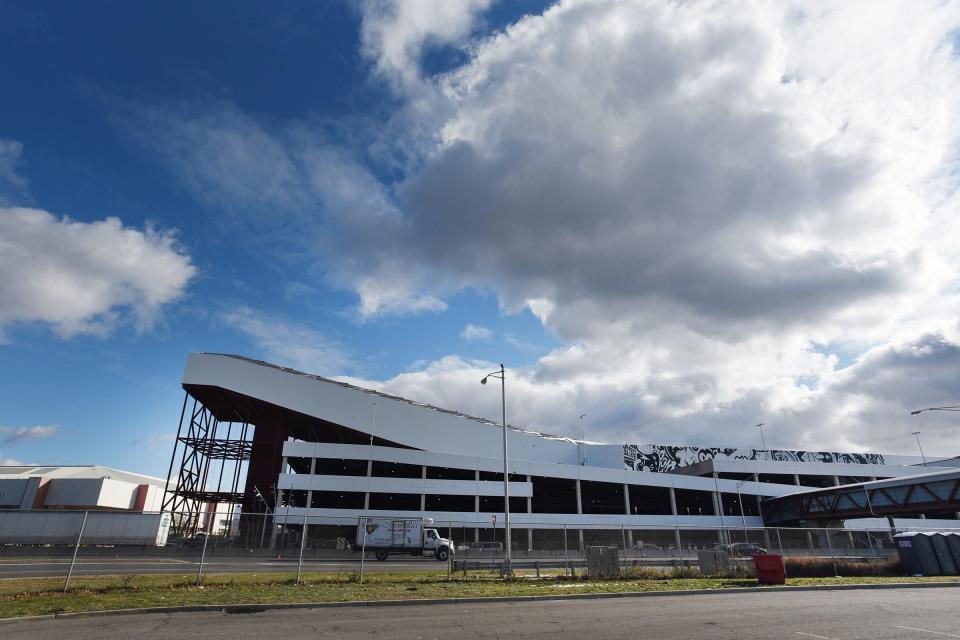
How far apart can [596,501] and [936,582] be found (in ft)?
206

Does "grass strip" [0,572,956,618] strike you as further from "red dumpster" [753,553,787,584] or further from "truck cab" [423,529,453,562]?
"truck cab" [423,529,453,562]

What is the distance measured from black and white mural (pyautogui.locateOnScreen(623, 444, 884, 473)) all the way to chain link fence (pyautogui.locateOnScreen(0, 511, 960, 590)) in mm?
13870

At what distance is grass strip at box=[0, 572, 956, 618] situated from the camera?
1420 centimetres

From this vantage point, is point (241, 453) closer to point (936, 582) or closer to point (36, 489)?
point (36, 489)

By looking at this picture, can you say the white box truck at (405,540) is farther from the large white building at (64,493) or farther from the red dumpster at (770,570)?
the large white building at (64,493)

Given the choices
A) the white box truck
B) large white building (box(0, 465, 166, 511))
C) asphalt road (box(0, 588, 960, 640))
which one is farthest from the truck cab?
large white building (box(0, 465, 166, 511))

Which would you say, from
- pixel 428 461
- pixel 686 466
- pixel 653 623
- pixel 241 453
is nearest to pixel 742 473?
pixel 686 466

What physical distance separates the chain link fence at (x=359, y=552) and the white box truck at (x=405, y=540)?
93 mm

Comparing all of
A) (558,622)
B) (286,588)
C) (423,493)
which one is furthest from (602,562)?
(423,493)

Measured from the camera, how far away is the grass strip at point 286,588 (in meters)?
14.2

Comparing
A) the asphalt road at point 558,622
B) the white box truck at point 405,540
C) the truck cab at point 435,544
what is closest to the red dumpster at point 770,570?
the asphalt road at point 558,622

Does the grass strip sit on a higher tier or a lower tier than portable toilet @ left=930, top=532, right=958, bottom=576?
lower

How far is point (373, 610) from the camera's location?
47.1 feet

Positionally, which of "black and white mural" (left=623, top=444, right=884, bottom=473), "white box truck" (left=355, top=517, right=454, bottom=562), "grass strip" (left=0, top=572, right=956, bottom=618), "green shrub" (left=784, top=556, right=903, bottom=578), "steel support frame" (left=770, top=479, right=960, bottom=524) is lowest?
"grass strip" (left=0, top=572, right=956, bottom=618)
